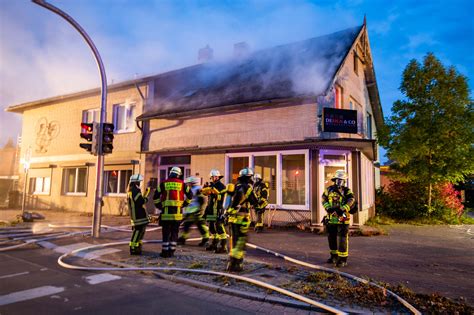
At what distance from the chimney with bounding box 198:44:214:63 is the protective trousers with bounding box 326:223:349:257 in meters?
15.6

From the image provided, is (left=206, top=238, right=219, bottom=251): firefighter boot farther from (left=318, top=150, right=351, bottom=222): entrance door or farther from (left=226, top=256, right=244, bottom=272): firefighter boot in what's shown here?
(left=318, top=150, right=351, bottom=222): entrance door

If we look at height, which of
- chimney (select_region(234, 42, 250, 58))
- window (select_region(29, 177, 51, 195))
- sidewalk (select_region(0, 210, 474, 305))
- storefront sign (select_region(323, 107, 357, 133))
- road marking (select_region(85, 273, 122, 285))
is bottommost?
road marking (select_region(85, 273, 122, 285))

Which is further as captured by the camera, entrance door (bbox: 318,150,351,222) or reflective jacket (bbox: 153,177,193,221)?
entrance door (bbox: 318,150,351,222)

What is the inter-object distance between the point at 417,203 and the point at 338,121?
728cm

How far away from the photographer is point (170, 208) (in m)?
6.88

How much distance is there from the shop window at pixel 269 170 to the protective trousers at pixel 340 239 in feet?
17.7

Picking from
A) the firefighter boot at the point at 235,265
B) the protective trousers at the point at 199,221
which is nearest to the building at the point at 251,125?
the protective trousers at the point at 199,221

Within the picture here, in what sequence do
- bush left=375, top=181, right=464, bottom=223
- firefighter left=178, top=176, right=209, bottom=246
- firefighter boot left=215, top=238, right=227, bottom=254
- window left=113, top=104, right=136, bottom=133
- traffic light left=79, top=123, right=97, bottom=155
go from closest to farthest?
1. firefighter boot left=215, top=238, right=227, bottom=254
2. firefighter left=178, top=176, right=209, bottom=246
3. traffic light left=79, top=123, right=97, bottom=155
4. bush left=375, top=181, right=464, bottom=223
5. window left=113, top=104, right=136, bottom=133

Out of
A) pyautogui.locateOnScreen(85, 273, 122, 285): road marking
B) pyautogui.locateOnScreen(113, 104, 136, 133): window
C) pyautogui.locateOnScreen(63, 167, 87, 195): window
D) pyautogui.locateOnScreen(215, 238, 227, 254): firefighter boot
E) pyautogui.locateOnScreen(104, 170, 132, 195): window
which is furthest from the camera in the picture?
pyautogui.locateOnScreen(63, 167, 87, 195): window

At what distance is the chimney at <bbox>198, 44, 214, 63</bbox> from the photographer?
19.9 m

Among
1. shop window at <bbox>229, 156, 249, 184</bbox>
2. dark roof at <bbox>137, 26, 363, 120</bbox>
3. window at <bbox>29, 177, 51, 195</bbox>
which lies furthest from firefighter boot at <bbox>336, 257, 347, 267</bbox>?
window at <bbox>29, 177, 51, 195</bbox>

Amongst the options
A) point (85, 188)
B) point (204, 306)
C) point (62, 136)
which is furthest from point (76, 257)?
point (62, 136)

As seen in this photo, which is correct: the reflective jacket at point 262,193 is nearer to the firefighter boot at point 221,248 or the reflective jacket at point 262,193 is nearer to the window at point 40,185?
the firefighter boot at point 221,248

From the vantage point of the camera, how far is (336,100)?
12992mm
